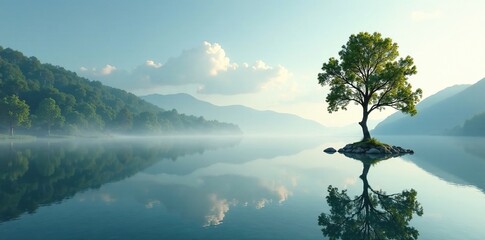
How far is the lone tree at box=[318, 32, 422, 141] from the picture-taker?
59188 mm

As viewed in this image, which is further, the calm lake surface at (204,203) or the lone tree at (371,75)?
the lone tree at (371,75)

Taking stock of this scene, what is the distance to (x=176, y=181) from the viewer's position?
2852 centimetres

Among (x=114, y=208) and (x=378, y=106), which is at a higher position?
(x=378, y=106)

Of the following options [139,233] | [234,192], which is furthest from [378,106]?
[139,233]

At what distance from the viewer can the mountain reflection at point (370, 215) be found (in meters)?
13.4

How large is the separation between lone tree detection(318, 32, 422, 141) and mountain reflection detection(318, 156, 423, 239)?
42923 millimetres

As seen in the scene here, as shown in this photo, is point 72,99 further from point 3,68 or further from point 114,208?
point 114,208

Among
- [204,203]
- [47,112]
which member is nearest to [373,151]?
[204,203]

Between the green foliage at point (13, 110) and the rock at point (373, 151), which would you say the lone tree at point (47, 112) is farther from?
the rock at point (373, 151)

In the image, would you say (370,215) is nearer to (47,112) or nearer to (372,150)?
(372,150)

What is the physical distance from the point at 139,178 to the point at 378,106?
5418cm

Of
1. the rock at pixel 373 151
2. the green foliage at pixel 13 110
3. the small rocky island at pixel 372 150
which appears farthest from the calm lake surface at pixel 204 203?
the green foliage at pixel 13 110

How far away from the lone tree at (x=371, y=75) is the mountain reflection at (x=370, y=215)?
42.9 m

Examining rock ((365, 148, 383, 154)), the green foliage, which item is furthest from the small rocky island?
the green foliage
